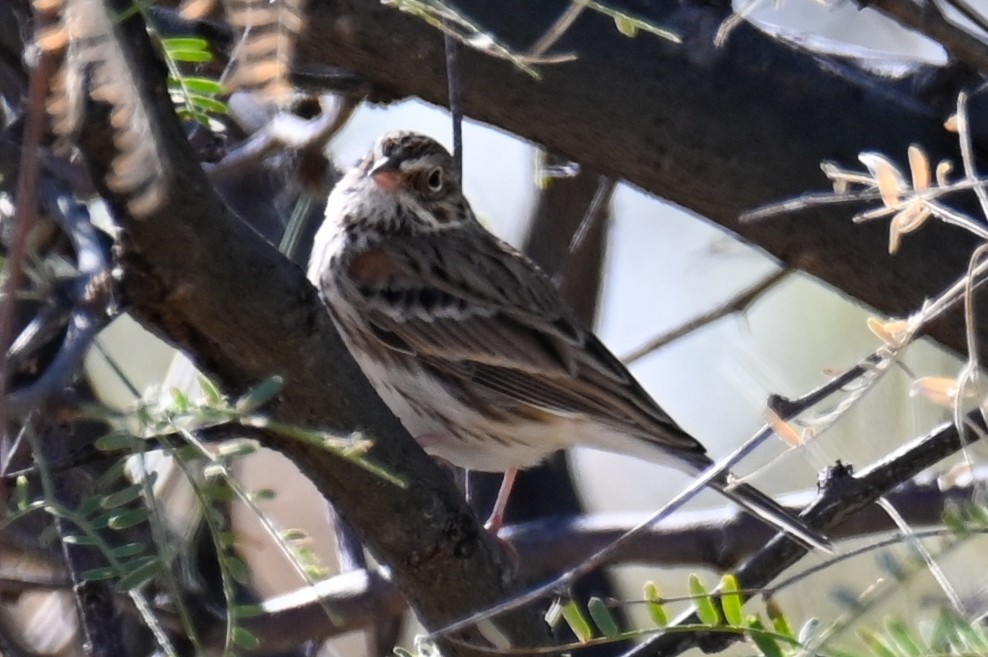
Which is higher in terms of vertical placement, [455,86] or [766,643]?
[455,86]

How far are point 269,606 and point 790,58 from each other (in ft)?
5.66

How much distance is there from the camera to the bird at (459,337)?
417cm

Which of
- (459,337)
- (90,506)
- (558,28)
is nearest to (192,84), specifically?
(558,28)

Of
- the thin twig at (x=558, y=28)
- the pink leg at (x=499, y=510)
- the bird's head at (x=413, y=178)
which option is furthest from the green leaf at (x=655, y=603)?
the bird's head at (x=413, y=178)

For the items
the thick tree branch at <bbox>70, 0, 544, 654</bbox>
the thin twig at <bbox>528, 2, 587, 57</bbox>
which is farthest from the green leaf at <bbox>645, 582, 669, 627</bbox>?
the thin twig at <bbox>528, 2, 587, 57</bbox>

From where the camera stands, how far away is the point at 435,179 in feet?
15.5

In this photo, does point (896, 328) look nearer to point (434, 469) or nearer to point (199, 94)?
point (434, 469)

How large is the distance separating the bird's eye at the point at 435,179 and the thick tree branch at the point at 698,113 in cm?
127

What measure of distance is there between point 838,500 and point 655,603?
0.90m

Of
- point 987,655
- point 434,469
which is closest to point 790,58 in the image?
point 434,469

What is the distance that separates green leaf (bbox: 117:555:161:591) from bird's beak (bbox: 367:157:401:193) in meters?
2.72

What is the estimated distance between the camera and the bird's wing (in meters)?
4.16

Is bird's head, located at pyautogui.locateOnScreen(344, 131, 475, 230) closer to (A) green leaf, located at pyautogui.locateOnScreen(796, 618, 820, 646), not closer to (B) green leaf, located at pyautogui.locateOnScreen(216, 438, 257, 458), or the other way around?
(B) green leaf, located at pyautogui.locateOnScreen(216, 438, 257, 458)

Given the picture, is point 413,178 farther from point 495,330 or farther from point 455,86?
point 455,86
